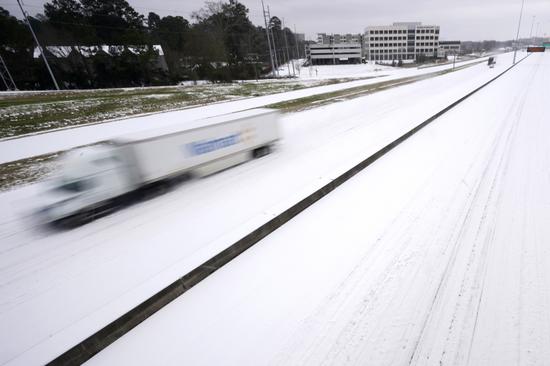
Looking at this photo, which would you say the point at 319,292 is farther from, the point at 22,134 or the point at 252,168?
the point at 22,134

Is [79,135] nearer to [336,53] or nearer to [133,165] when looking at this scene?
[133,165]

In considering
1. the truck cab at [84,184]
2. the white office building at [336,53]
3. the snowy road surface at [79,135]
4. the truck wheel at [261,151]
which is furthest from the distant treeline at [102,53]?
the white office building at [336,53]

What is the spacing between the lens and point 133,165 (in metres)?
7.39

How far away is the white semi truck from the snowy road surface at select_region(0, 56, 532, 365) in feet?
1.67

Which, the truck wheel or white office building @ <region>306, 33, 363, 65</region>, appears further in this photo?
white office building @ <region>306, 33, 363, 65</region>

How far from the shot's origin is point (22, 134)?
18.4 meters

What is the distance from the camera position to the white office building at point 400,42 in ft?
437

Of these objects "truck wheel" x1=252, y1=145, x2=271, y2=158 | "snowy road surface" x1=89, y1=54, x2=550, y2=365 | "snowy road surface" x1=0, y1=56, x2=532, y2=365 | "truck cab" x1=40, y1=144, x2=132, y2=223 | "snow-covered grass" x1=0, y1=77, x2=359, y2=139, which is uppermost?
"snow-covered grass" x1=0, y1=77, x2=359, y2=139

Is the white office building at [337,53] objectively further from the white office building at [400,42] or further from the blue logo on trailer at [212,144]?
the blue logo on trailer at [212,144]

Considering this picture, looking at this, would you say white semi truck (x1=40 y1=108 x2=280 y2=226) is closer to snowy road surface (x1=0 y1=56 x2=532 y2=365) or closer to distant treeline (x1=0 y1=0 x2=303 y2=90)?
snowy road surface (x1=0 y1=56 x2=532 y2=365)

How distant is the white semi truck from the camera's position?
6746 millimetres

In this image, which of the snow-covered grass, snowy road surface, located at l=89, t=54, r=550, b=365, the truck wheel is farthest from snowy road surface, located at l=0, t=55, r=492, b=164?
snowy road surface, located at l=89, t=54, r=550, b=365

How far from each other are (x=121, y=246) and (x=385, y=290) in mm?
5769

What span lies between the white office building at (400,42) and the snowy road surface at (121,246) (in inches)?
5893
